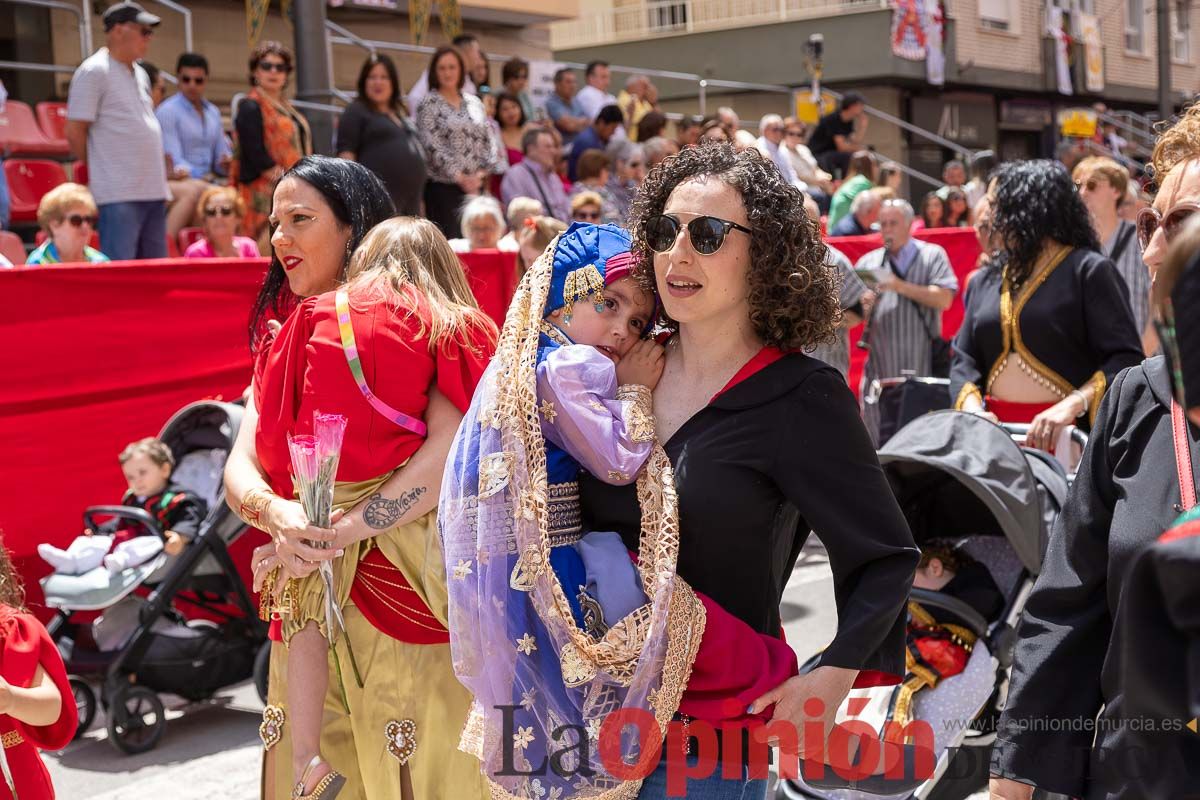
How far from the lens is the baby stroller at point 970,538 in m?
3.93

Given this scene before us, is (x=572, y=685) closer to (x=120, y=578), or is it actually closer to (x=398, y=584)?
(x=398, y=584)

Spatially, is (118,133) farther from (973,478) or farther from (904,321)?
(973,478)

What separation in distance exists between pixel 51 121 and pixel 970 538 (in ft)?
37.0

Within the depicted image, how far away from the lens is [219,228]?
8.25m

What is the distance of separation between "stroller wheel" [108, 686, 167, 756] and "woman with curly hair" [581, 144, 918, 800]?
352cm

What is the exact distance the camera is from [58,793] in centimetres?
508

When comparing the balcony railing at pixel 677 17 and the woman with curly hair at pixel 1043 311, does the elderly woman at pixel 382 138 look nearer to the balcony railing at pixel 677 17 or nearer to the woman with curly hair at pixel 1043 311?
the woman with curly hair at pixel 1043 311

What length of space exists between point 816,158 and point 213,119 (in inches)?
330

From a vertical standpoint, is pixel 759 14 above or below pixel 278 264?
above

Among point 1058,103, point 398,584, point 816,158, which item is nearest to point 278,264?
point 398,584

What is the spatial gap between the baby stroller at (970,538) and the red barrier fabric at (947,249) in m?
4.48

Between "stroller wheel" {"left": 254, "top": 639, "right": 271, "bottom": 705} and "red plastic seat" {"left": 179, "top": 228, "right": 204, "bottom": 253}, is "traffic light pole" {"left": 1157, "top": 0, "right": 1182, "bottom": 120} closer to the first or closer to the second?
"red plastic seat" {"left": 179, "top": 228, "right": 204, "bottom": 253}

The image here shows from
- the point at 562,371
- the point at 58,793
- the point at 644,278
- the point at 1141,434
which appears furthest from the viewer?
the point at 58,793

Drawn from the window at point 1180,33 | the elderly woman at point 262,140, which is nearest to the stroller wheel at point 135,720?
the elderly woman at point 262,140
